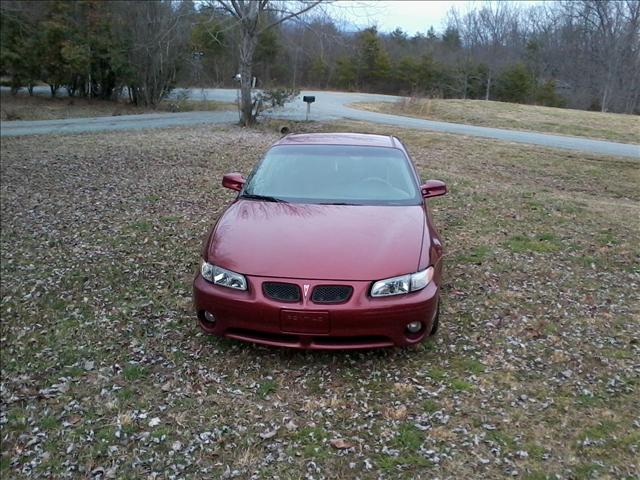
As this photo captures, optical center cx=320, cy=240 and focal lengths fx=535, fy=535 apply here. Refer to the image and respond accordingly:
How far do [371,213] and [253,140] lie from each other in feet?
35.3

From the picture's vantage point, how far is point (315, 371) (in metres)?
3.84

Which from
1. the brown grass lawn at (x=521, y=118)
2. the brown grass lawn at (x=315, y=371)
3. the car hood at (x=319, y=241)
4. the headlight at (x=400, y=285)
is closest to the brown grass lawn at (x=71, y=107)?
the brown grass lawn at (x=521, y=118)

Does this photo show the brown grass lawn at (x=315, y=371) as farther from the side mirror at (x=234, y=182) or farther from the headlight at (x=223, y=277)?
the side mirror at (x=234, y=182)

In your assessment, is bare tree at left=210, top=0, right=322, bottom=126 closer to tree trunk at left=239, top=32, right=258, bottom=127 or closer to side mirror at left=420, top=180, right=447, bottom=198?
tree trunk at left=239, top=32, right=258, bottom=127

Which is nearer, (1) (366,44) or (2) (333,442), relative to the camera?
(2) (333,442)

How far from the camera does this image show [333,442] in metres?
3.19

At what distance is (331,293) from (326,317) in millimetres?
170

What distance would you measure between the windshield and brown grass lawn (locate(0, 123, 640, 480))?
Result: 118 cm

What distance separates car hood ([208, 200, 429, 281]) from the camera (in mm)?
3684

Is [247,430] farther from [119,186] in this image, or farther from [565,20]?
[565,20]

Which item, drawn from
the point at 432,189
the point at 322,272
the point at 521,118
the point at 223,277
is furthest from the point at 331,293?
the point at 521,118

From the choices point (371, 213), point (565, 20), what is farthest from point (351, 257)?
point (565, 20)

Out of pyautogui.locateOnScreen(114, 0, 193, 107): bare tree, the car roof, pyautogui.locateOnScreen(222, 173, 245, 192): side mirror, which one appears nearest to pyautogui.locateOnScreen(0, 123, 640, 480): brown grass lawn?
pyautogui.locateOnScreen(222, 173, 245, 192): side mirror

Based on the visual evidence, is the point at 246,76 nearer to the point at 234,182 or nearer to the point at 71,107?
the point at 71,107
